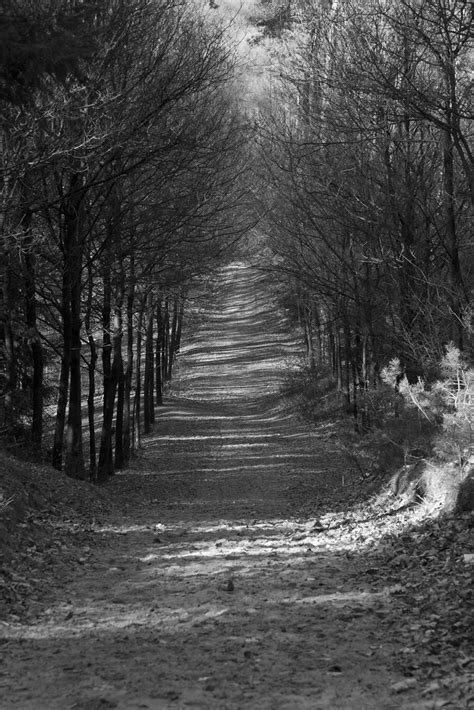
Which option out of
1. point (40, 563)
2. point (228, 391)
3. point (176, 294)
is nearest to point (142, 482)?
point (176, 294)

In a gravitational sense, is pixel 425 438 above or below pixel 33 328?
below

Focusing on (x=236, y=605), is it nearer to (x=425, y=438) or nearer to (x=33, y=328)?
(x=425, y=438)

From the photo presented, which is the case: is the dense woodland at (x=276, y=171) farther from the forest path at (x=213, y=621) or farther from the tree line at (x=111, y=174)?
the forest path at (x=213, y=621)

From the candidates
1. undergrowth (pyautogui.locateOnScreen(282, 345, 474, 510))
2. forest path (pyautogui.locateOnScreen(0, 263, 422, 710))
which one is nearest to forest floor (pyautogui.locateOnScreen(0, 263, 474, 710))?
forest path (pyautogui.locateOnScreen(0, 263, 422, 710))

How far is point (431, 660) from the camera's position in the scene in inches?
188

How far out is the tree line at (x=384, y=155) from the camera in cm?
1074

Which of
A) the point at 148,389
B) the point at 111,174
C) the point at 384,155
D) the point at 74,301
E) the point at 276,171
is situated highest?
the point at 276,171

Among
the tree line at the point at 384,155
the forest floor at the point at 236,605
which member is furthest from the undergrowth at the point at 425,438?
the tree line at the point at 384,155

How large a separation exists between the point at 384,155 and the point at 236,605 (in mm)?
9550

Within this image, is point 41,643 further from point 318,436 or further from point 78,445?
point 318,436

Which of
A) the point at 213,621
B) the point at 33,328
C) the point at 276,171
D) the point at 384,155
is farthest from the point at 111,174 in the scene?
the point at 213,621

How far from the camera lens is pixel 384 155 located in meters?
13.5

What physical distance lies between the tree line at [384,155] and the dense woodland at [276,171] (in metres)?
0.07

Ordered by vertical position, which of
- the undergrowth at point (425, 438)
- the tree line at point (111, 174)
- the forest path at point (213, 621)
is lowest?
the forest path at point (213, 621)
